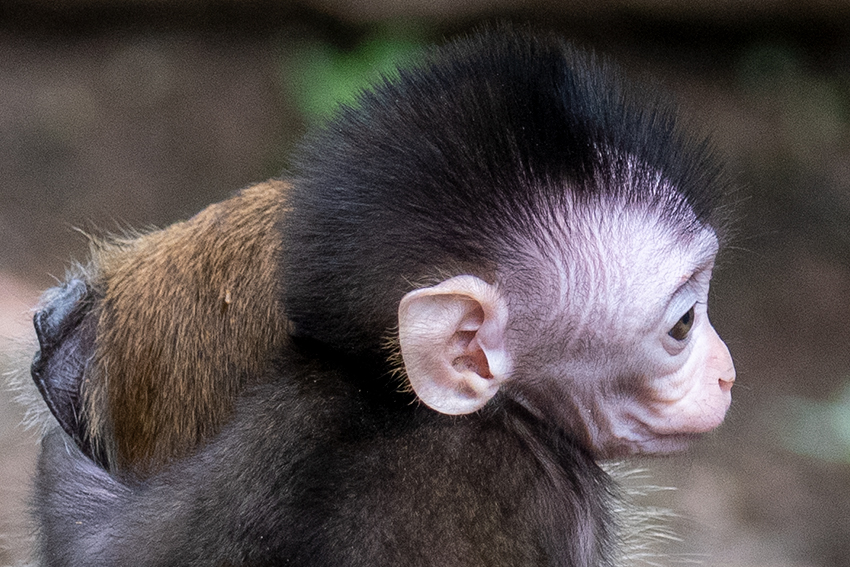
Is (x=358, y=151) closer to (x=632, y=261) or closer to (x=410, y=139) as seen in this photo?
(x=410, y=139)

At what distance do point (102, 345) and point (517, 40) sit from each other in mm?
1091

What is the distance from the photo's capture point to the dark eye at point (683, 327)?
1.98 metres

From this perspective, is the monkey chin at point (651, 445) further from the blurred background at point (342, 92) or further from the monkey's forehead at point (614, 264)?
the blurred background at point (342, 92)

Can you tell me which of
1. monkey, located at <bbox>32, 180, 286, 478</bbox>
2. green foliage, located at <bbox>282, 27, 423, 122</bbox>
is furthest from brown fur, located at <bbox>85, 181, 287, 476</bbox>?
green foliage, located at <bbox>282, 27, 423, 122</bbox>

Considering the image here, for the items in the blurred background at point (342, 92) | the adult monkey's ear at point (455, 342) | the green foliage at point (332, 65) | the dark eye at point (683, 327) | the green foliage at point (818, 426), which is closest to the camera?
the adult monkey's ear at point (455, 342)

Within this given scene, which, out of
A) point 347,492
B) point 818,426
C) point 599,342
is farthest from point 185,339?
point 818,426

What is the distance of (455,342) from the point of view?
5.82 feet

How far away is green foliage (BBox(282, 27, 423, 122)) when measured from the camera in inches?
176

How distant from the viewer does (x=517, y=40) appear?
74.0 inches

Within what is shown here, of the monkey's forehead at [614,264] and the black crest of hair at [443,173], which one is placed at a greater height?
the black crest of hair at [443,173]

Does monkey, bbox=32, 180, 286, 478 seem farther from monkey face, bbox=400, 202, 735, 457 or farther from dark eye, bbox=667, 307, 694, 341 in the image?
dark eye, bbox=667, 307, 694, 341

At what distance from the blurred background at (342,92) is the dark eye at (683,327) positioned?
259 cm

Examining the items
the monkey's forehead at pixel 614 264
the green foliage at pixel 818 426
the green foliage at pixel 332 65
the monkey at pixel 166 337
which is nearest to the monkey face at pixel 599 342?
the monkey's forehead at pixel 614 264

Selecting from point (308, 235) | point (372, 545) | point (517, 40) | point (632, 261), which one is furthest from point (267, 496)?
point (517, 40)
